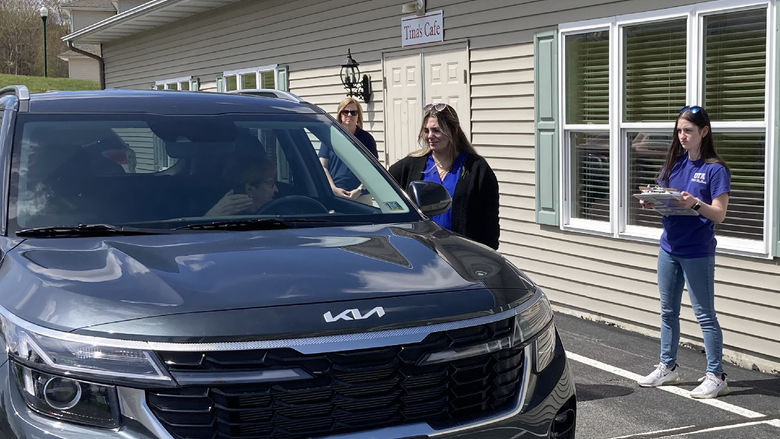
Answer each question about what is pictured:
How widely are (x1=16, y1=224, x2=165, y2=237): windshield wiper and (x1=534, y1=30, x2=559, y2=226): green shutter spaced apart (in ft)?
18.7

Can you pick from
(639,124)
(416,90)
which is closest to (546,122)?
(639,124)

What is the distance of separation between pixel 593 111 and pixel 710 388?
3.11 m

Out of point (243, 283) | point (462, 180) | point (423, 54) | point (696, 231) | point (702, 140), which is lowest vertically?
point (696, 231)

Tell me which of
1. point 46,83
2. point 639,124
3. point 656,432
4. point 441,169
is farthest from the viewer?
point 46,83

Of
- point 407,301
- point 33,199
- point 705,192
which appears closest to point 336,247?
point 407,301

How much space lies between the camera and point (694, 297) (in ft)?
18.6

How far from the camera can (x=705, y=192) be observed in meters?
5.52

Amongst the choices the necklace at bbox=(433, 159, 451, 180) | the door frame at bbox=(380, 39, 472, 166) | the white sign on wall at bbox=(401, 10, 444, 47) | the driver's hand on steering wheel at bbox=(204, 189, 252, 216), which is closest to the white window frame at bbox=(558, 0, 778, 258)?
the door frame at bbox=(380, 39, 472, 166)

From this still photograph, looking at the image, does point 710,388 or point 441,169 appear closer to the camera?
point 441,169

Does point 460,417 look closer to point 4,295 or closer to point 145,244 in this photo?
A: point 145,244

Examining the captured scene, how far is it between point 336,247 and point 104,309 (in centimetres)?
85

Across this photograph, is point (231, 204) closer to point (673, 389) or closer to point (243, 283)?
point (243, 283)

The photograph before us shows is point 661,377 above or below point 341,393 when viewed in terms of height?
below

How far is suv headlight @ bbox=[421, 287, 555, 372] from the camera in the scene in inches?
107
